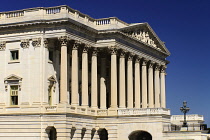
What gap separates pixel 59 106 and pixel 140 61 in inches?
932

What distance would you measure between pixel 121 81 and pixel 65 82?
40.2 feet

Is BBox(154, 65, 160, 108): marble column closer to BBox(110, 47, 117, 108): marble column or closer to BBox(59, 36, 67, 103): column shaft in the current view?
BBox(110, 47, 117, 108): marble column

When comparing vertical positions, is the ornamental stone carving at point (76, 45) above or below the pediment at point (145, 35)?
Result: below

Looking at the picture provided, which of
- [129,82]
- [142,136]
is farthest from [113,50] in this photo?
[142,136]

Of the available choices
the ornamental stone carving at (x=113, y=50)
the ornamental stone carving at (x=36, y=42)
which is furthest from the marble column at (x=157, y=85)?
the ornamental stone carving at (x=36, y=42)

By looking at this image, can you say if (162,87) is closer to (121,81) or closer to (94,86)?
(121,81)

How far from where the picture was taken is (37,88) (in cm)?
7125

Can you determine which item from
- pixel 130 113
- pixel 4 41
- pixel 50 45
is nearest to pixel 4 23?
pixel 4 41

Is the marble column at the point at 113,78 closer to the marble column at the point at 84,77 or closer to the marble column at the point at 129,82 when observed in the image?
the marble column at the point at 84,77

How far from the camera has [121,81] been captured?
8075 centimetres

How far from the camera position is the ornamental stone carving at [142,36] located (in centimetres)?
8511

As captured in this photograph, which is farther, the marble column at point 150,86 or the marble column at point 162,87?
the marble column at point 162,87

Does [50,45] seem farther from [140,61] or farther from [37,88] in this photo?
[140,61]

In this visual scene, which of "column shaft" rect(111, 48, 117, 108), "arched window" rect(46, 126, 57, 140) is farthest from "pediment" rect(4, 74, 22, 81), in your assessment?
"column shaft" rect(111, 48, 117, 108)
